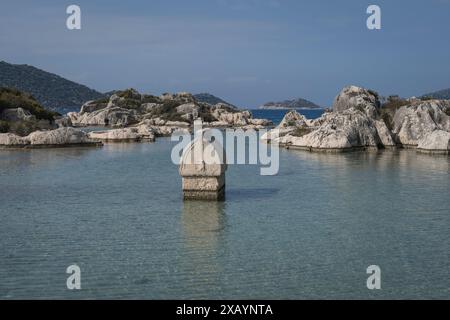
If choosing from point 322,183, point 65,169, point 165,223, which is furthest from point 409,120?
point 165,223

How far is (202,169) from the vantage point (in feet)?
67.2

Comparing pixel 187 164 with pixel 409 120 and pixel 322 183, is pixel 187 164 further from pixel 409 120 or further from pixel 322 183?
pixel 409 120

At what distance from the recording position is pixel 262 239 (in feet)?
50.8

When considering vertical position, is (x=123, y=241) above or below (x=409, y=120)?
below

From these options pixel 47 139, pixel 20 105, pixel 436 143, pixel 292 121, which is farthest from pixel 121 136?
pixel 436 143

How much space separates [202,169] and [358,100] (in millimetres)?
38646

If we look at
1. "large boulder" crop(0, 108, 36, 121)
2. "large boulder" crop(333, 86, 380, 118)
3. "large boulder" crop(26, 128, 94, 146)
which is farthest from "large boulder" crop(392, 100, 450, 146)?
"large boulder" crop(0, 108, 36, 121)

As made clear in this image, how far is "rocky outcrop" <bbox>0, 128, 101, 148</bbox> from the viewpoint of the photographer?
147ft

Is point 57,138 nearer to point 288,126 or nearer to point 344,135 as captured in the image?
point 344,135

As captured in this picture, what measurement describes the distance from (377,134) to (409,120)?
10.6 feet

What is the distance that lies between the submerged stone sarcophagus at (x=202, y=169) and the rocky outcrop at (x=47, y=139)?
27.7 m

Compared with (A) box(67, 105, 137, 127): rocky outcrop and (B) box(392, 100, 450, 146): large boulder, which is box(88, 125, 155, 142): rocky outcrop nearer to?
(B) box(392, 100, 450, 146): large boulder

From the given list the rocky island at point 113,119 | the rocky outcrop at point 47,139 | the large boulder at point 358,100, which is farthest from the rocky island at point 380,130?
the rocky outcrop at point 47,139

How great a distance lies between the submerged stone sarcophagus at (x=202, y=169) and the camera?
20219mm
